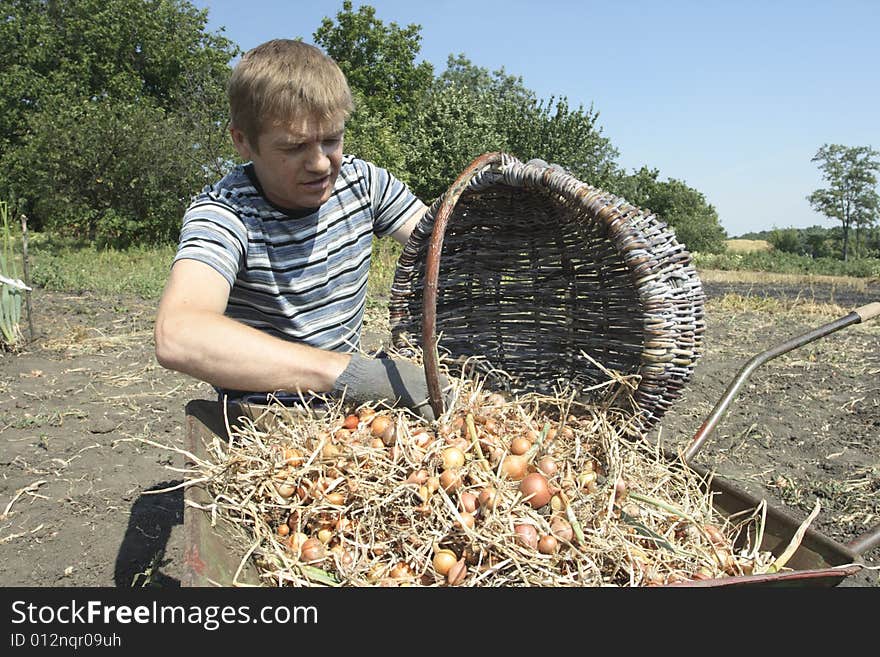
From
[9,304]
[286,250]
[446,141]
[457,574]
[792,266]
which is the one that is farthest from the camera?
[792,266]

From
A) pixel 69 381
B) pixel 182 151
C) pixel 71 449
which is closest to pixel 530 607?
pixel 71 449

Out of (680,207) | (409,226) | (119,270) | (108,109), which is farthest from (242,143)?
(680,207)

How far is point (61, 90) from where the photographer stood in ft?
71.8

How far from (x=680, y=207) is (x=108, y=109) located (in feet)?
136

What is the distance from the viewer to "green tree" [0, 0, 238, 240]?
1612 centimetres

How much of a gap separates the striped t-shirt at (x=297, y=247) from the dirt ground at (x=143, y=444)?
0.80 meters

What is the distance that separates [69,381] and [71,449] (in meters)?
1.34

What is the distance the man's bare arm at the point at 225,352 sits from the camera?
4.53 ft

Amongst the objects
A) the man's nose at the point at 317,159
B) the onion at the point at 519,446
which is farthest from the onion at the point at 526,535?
the man's nose at the point at 317,159

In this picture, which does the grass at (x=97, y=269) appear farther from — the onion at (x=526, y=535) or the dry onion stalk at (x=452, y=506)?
the onion at (x=526, y=535)

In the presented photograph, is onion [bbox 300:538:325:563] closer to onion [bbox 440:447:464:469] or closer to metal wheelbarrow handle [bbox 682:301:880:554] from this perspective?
onion [bbox 440:447:464:469]

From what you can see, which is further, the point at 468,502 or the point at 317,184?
the point at 317,184

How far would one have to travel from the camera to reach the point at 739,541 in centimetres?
154

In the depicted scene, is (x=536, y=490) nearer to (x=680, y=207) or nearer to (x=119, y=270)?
(x=119, y=270)
